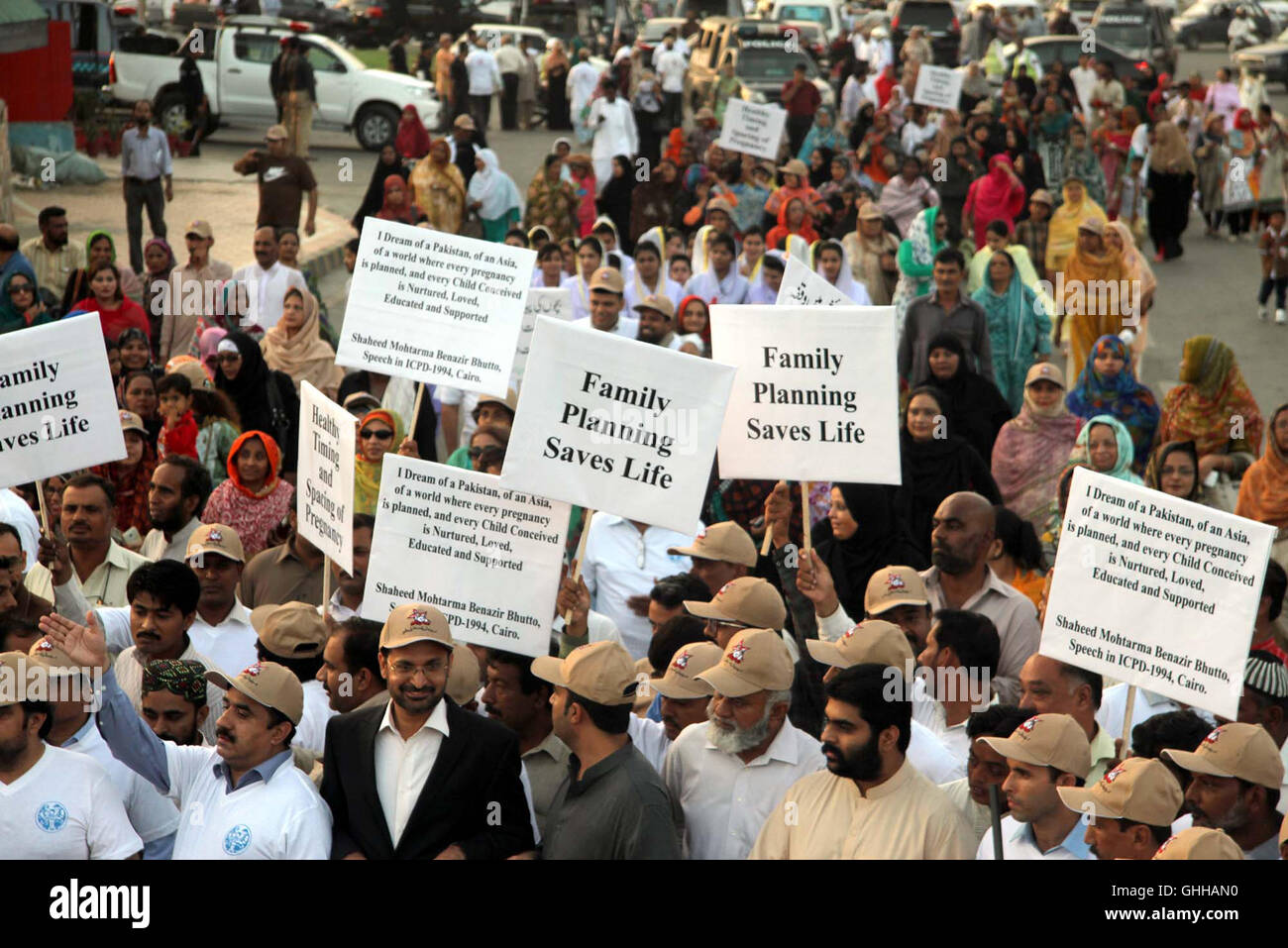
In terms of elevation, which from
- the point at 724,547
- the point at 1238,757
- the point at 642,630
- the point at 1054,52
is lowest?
the point at 642,630

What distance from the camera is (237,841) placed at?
184 inches

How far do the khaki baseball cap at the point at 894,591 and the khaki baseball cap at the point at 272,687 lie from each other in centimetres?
213

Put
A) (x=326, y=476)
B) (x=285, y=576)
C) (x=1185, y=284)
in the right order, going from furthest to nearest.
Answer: (x=1185, y=284) → (x=285, y=576) → (x=326, y=476)

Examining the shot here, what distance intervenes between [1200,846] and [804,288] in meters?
4.00

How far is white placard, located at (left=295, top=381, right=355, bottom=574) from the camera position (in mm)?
6340

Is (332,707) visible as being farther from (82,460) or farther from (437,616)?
(82,460)

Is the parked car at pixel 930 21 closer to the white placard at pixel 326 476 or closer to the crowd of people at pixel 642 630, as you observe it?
the crowd of people at pixel 642 630

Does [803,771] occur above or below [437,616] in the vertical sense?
below

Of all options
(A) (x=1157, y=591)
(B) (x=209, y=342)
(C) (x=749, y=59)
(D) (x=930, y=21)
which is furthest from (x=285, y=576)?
(D) (x=930, y=21)

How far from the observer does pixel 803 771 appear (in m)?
5.13

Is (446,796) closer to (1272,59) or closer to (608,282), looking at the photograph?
(608,282)

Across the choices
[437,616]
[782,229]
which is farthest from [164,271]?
[437,616]
